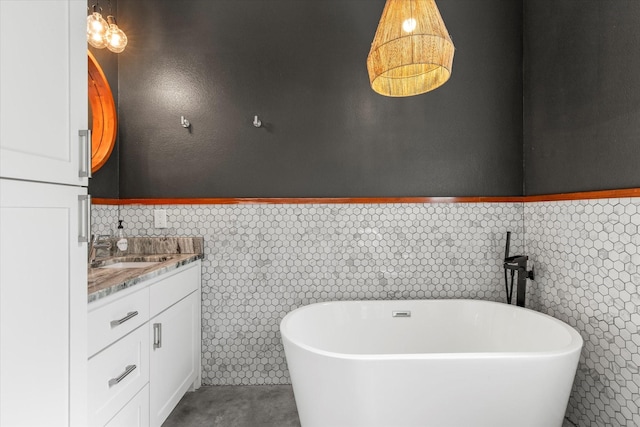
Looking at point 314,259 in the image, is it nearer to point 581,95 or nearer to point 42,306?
point 42,306

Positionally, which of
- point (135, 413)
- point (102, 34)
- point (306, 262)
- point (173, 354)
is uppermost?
point (102, 34)

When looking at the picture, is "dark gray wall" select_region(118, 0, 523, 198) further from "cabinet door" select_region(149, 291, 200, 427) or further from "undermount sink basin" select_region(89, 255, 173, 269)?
"cabinet door" select_region(149, 291, 200, 427)

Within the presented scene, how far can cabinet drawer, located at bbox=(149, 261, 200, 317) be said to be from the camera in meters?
1.69

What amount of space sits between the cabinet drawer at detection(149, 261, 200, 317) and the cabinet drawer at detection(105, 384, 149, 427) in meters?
0.35

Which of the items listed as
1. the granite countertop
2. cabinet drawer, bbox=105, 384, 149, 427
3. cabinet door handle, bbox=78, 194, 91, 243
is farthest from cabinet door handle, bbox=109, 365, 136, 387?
cabinet door handle, bbox=78, 194, 91, 243

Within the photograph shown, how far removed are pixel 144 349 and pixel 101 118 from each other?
1.55 metres

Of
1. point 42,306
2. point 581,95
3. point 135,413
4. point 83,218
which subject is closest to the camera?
point 42,306

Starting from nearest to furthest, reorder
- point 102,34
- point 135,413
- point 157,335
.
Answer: point 135,413, point 157,335, point 102,34

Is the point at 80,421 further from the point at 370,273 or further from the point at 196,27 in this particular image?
the point at 196,27

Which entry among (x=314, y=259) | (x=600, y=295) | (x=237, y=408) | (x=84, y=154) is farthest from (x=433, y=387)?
(x=84, y=154)

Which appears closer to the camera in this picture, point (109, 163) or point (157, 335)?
point (157, 335)

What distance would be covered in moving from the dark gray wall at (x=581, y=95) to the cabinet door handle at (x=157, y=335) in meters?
2.32

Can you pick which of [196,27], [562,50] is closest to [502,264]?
[562,50]

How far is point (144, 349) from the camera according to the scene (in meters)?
1.58
